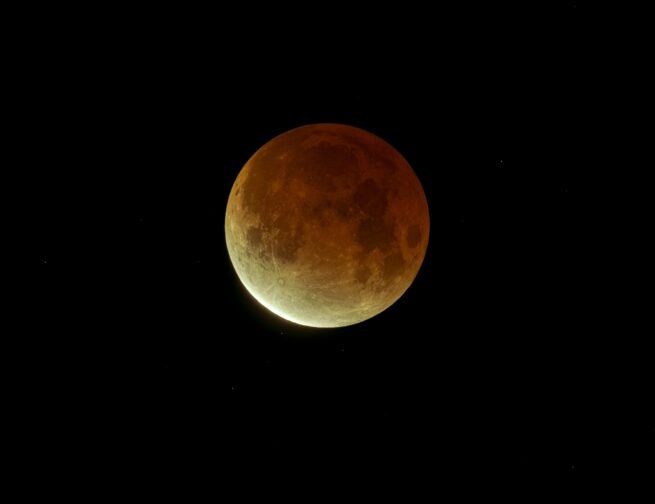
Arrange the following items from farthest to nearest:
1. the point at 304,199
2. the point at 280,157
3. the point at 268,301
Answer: the point at 268,301, the point at 280,157, the point at 304,199

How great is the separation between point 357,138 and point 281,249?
148 cm

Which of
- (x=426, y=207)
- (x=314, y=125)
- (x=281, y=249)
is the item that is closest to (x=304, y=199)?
(x=281, y=249)

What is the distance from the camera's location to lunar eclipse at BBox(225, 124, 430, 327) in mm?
4246

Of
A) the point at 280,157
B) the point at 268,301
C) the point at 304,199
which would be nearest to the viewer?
the point at 304,199

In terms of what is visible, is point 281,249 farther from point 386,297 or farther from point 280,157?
point 386,297

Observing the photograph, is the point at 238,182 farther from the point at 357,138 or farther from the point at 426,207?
the point at 426,207

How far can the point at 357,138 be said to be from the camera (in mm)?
4770

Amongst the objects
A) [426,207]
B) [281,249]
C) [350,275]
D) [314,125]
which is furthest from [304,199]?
[426,207]

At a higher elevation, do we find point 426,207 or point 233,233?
point 426,207

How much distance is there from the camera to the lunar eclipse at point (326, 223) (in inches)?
167

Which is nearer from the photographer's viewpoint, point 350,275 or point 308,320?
point 350,275

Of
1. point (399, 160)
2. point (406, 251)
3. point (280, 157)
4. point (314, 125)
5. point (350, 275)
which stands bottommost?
point (350, 275)

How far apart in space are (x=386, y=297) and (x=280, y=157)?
6.19 ft

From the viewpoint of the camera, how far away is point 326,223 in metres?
4.21
